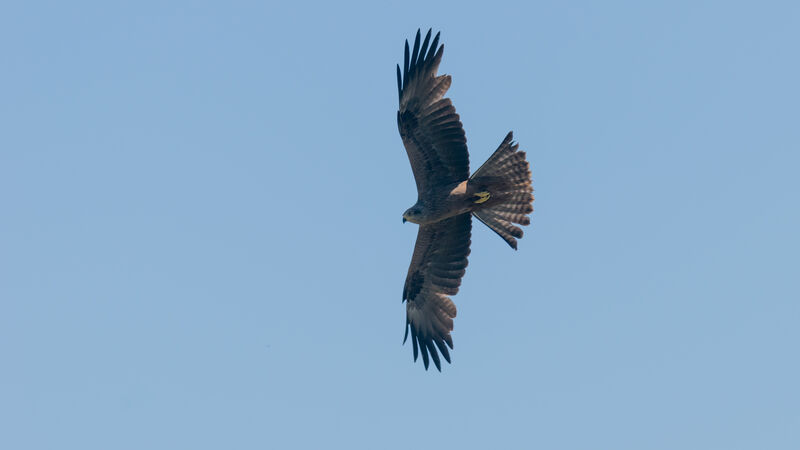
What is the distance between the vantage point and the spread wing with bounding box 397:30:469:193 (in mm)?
16484

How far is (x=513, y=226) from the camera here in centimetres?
1703

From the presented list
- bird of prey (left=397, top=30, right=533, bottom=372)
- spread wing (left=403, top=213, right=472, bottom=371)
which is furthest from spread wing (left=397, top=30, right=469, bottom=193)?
spread wing (left=403, top=213, right=472, bottom=371)

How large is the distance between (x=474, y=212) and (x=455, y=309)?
1.66m

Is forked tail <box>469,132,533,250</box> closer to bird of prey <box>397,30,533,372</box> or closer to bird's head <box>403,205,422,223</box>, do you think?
bird of prey <box>397,30,533,372</box>

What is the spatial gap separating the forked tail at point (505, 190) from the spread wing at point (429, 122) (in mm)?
308

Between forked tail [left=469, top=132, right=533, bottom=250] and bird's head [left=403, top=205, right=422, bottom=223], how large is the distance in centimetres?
83

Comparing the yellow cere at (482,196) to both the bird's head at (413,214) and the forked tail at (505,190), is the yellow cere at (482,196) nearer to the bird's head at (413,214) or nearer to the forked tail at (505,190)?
the forked tail at (505,190)

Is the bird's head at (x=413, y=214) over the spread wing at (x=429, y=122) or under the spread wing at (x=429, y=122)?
under

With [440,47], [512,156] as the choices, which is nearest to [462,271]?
[512,156]

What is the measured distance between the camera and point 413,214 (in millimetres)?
16859

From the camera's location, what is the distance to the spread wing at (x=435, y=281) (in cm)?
1752

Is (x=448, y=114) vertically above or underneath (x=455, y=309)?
above

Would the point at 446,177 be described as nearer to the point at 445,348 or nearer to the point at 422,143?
the point at 422,143

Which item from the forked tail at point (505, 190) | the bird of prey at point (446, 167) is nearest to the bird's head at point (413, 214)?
the bird of prey at point (446, 167)
